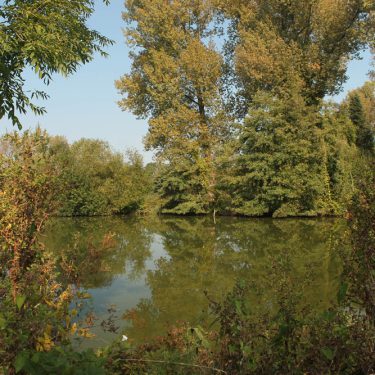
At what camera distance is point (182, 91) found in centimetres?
2684

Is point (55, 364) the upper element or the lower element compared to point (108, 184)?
lower

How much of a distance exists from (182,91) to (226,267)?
18818 mm

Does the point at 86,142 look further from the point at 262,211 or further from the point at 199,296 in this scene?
the point at 199,296

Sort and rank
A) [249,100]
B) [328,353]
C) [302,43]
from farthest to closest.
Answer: [249,100]
[302,43]
[328,353]

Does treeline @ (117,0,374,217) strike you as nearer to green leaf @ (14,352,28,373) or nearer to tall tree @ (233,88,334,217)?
tall tree @ (233,88,334,217)

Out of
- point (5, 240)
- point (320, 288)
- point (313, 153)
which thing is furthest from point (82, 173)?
point (5, 240)

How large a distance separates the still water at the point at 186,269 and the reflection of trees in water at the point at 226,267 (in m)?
0.02

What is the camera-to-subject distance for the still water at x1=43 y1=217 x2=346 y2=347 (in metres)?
3.69

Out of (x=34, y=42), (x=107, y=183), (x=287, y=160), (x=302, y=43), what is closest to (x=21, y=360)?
(x=34, y=42)

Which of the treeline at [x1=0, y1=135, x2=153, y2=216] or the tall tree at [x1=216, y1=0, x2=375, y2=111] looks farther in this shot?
the treeline at [x1=0, y1=135, x2=153, y2=216]

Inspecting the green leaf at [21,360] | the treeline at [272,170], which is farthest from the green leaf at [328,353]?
the treeline at [272,170]

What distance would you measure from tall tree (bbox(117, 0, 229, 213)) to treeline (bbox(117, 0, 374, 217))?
0.24 feet

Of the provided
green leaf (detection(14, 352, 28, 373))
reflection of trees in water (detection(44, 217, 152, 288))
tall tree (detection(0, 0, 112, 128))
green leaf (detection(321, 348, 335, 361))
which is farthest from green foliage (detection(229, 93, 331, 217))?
green leaf (detection(14, 352, 28, 373))

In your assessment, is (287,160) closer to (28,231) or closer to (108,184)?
(108,184)
